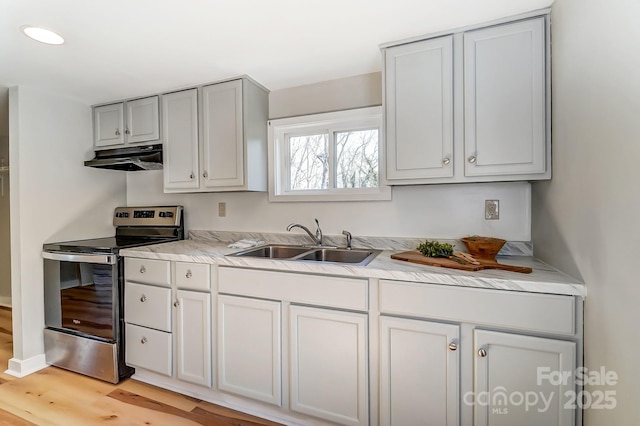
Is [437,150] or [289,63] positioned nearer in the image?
[437,150]

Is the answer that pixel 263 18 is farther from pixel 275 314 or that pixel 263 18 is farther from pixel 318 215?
pixel 275 314

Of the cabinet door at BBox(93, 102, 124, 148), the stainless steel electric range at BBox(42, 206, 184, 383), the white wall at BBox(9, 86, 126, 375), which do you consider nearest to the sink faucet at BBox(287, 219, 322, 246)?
the stainless steel electric range at BBox(42, 206, 184, 383)

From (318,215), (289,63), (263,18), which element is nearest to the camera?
(263,18)

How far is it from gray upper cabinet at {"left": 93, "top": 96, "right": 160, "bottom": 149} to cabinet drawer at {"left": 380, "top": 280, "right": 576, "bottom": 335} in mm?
2141

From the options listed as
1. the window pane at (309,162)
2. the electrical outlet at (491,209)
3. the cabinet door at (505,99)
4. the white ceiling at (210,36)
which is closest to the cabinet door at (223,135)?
the white ceiling at (210,36)

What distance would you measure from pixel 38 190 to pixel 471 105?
297 centimetres

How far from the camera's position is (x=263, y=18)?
4.73ft

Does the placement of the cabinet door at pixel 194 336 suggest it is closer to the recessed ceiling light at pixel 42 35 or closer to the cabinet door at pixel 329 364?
the cabinet door at pixel 329 364

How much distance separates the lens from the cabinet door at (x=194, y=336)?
1.83 meters

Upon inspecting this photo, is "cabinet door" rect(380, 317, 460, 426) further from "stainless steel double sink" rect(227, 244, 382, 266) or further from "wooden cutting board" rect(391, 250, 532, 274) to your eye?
"stainless steel double sink" rect(227, 244, 382, 266)

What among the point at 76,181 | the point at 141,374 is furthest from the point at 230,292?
the point at 76,181

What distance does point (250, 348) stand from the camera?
67.5 inches

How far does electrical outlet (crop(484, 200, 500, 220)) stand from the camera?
5.87 ft

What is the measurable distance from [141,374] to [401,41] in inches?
106
